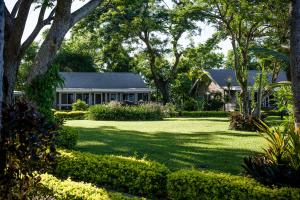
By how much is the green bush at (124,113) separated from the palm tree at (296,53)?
2239 cm

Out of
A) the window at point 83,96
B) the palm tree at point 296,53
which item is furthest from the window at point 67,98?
the palm tree at point 296,53

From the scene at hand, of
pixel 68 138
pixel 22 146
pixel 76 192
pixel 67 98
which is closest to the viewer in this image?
pixel 22 146

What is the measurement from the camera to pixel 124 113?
98.1ft


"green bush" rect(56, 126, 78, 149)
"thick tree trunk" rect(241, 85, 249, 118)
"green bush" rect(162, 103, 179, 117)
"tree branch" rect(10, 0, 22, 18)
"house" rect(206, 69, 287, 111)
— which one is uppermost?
"tree branch" rect(10, 0, 22, 18)

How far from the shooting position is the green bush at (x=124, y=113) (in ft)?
98.1

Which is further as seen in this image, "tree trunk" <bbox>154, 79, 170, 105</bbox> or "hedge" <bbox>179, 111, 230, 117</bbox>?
"tree trunk" <bbox>154, 79, 170, 105</bbox>

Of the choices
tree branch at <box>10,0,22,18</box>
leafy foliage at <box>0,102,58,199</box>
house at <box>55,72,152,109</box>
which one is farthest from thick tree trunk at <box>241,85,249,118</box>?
house at <box>55,72,152,109</box>

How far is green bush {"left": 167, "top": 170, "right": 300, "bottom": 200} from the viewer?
6539 millimetres

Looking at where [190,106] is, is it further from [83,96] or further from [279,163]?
[279,163]

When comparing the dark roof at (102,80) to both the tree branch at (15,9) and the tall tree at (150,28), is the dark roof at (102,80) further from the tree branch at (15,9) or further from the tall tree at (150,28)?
the tree branch at (15,9)

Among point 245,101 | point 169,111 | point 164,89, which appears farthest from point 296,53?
point 164,89

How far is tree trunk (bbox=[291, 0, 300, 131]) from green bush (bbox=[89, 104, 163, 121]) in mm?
22395

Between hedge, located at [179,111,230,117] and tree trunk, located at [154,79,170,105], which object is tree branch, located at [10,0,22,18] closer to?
hedge, located at [179,111,230,117]

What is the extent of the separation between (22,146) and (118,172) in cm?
389
